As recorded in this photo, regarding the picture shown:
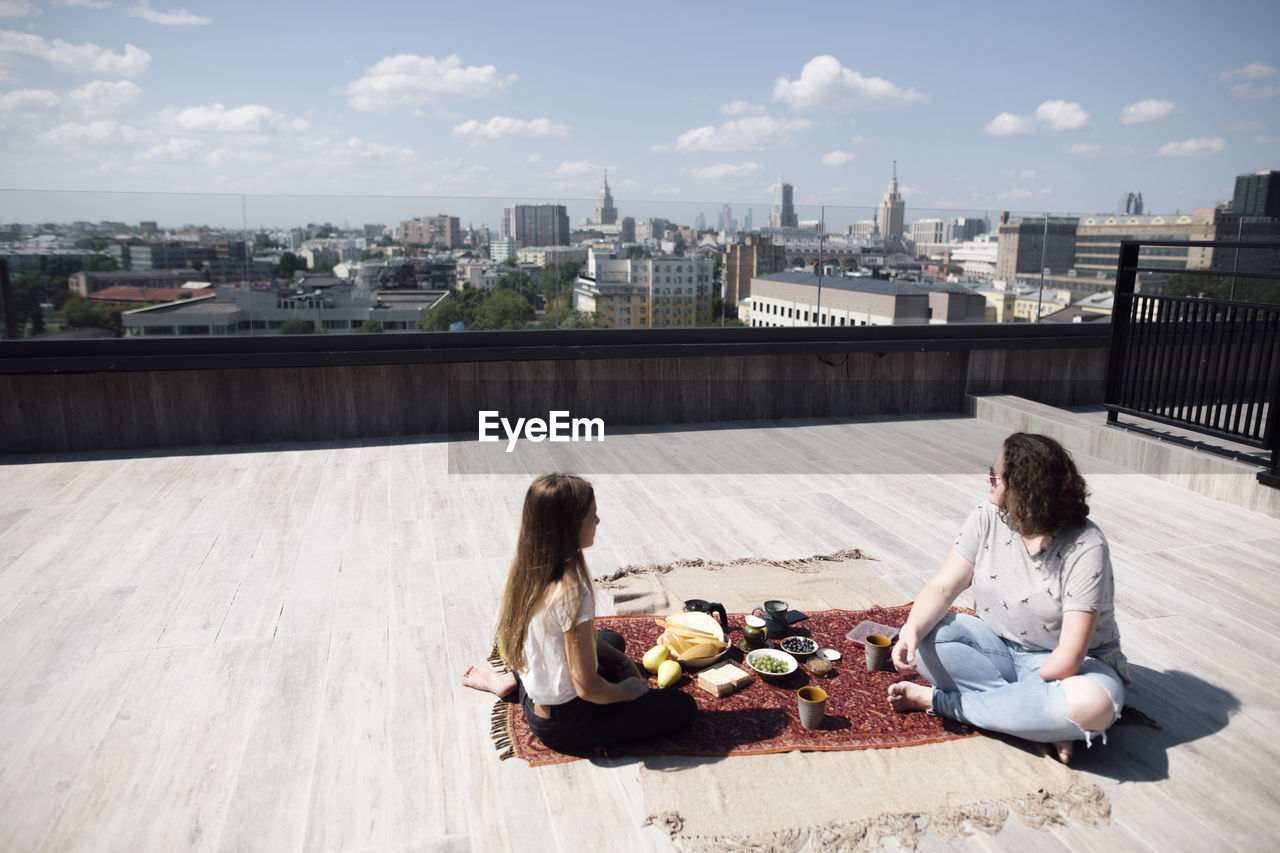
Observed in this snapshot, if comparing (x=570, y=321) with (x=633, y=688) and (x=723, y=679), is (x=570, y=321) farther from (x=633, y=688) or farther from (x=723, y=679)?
(x=633, y=688)

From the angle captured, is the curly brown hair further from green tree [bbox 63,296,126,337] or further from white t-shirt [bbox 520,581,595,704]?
green tree [bbox 63,296,126,337]

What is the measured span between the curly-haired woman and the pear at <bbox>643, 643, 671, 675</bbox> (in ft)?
2.35

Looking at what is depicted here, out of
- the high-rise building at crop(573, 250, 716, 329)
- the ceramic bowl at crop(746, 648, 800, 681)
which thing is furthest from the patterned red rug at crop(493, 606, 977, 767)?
the high-rise building at crop(573, 250, 716, 329)

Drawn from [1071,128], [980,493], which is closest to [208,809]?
[980,493]

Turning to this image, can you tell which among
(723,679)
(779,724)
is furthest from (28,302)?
(779,724)

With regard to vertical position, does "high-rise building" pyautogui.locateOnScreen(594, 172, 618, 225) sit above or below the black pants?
above

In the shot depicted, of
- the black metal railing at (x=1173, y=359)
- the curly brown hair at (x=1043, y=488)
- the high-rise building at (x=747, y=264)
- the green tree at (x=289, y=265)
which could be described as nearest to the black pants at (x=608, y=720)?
the curly brown hair at (x=1043, y=488)

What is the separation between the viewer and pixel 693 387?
6477 millimetres

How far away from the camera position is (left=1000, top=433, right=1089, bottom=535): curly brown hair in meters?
2.12

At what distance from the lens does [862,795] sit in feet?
6.60

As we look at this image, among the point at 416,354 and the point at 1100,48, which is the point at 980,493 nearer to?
the point at 416,354

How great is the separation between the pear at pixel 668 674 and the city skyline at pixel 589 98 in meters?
4.16

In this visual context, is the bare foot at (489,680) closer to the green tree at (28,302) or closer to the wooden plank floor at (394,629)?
the wooden plank floor at (394,629)

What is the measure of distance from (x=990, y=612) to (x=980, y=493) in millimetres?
2413
